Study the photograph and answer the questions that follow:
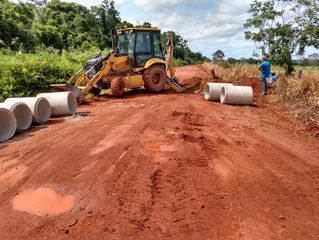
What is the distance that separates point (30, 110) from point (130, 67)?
5376mm

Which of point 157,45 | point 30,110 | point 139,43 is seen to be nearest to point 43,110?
point 30,110

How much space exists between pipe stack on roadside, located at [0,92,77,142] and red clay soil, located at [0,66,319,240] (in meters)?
0.33

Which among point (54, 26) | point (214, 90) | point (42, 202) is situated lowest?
point (42, 202)

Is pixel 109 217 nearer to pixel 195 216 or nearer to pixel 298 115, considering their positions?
pixel 195 216

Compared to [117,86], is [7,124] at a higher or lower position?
lower

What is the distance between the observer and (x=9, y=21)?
70.3 ft

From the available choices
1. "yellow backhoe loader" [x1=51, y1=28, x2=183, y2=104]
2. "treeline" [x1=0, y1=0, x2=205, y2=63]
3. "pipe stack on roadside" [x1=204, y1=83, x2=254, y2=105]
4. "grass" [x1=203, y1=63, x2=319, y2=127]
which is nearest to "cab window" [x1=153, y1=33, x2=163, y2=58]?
"yellow backhoe loader" [x1=51, y1=28, x2=183, y2=104]

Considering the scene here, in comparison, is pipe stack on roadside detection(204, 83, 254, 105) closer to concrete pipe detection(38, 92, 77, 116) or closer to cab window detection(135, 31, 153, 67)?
cab window detection(135, 31, 153, 67)

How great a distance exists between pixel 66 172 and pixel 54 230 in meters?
1.33

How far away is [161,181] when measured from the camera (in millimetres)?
3754

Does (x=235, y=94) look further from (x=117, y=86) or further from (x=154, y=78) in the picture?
(x=117, y=86)

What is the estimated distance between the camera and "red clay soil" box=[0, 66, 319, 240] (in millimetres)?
2902

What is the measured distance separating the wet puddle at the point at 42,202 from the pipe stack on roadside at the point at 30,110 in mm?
2831

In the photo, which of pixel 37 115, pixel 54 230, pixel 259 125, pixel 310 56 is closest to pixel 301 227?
pixel 54 230
